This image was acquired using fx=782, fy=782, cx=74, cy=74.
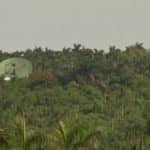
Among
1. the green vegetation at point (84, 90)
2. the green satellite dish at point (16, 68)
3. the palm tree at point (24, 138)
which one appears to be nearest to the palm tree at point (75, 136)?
the palm tree at point (24, 138)

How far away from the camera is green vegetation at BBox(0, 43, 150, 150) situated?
63.6 m

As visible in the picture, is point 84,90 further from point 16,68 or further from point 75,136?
point 75,136

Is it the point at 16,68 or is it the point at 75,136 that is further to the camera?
the point at 16,68

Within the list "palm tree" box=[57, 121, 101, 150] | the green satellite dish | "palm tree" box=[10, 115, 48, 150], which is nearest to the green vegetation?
the green satellite dish

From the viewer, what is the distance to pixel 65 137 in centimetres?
2884

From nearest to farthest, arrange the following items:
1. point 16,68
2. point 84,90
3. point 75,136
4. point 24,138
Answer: point 24,138
point 75,136
point 84,90
point 16,68

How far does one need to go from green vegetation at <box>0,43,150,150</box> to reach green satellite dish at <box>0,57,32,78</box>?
2.64ft

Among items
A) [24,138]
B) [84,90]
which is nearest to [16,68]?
[84,90]

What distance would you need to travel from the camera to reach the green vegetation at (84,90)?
209 ft

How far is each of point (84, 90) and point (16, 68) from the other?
796 centimetres

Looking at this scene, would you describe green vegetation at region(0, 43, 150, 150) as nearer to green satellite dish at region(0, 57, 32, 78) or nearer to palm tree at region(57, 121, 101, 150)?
green satellite dish at region(0, 57, 32, 78)

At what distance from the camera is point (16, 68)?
278 ft

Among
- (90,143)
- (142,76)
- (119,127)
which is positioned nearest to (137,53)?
(142,76)

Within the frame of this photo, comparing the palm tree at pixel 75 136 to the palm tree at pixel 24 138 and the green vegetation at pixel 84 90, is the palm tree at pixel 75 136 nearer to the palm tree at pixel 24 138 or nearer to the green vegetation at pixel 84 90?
the palm tree at pixel 24 138
